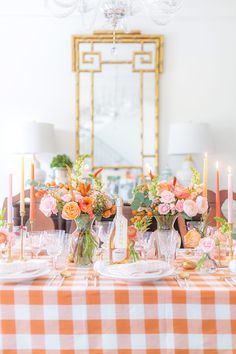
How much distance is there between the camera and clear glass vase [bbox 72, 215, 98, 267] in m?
1.84

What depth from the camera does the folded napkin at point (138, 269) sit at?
5.16 ft

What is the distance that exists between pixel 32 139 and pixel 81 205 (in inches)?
81.3

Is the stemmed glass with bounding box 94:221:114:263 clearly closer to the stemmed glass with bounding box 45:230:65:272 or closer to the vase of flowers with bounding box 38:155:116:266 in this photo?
the vase of flowers with bounding box 38:155:116:266

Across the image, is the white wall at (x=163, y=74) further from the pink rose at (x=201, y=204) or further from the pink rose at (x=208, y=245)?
the pink rose at (x=208, y=245)

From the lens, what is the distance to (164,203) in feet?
5.93

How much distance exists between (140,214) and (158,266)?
29cm

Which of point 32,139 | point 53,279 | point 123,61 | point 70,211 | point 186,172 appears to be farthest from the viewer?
point 123,61

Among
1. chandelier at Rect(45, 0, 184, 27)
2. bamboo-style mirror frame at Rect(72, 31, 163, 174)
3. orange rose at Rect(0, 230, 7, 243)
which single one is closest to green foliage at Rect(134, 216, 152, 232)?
orange rose at Rect(0, 230, 7, 243)

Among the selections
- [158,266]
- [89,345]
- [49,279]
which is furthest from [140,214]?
[89,345]

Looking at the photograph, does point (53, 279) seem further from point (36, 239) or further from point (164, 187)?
point (164, 187)

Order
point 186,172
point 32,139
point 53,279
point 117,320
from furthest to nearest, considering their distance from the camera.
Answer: point 186,172
point 32,139
point 53,279
point 117,320

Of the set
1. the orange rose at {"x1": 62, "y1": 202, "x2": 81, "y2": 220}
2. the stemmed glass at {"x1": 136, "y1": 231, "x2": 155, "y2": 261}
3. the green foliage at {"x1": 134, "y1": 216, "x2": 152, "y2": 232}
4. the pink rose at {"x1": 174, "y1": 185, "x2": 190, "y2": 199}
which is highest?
the pink rose at {"x1": 174, "y1": 185, "x2": 190, "y2": 199}

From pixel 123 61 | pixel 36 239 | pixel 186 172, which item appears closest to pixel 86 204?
pixel 36 239

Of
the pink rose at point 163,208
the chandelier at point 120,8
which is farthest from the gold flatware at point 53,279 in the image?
the chandelier at point 120,8
